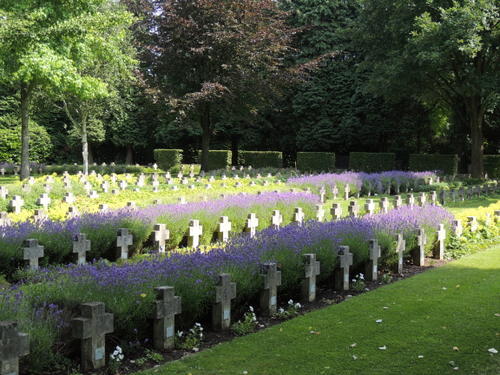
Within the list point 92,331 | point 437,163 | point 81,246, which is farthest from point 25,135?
point 437,163

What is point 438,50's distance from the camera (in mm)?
20641

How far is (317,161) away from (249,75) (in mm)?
9278

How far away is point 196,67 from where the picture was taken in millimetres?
25938

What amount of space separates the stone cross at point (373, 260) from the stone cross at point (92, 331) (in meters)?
4.04

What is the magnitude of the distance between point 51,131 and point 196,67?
61.9ft

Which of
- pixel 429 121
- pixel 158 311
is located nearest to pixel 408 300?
pixel 158 311

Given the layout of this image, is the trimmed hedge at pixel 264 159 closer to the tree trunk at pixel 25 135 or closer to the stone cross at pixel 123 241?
the tree trunk at pixel 25 135

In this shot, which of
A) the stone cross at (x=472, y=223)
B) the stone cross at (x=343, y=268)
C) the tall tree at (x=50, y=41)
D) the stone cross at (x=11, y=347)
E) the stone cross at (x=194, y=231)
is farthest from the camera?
the tall tree at (x=50, y=41)

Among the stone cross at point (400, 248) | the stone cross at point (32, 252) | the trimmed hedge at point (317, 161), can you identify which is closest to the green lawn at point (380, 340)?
the stone cross at point (400, 248)

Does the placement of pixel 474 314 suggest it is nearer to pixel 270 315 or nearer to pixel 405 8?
pixel 270 315

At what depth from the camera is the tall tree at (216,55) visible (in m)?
24.0

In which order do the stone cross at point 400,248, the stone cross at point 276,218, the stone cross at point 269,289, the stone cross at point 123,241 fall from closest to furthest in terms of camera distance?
the stone cross at point 269,289
the stone cross at point 400,248
the stone cross at point 123,241
the stone cross at point 276,218

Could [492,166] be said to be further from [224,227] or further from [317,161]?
[224,227]

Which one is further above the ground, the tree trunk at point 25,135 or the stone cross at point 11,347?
the tree trunk at point 25,135
